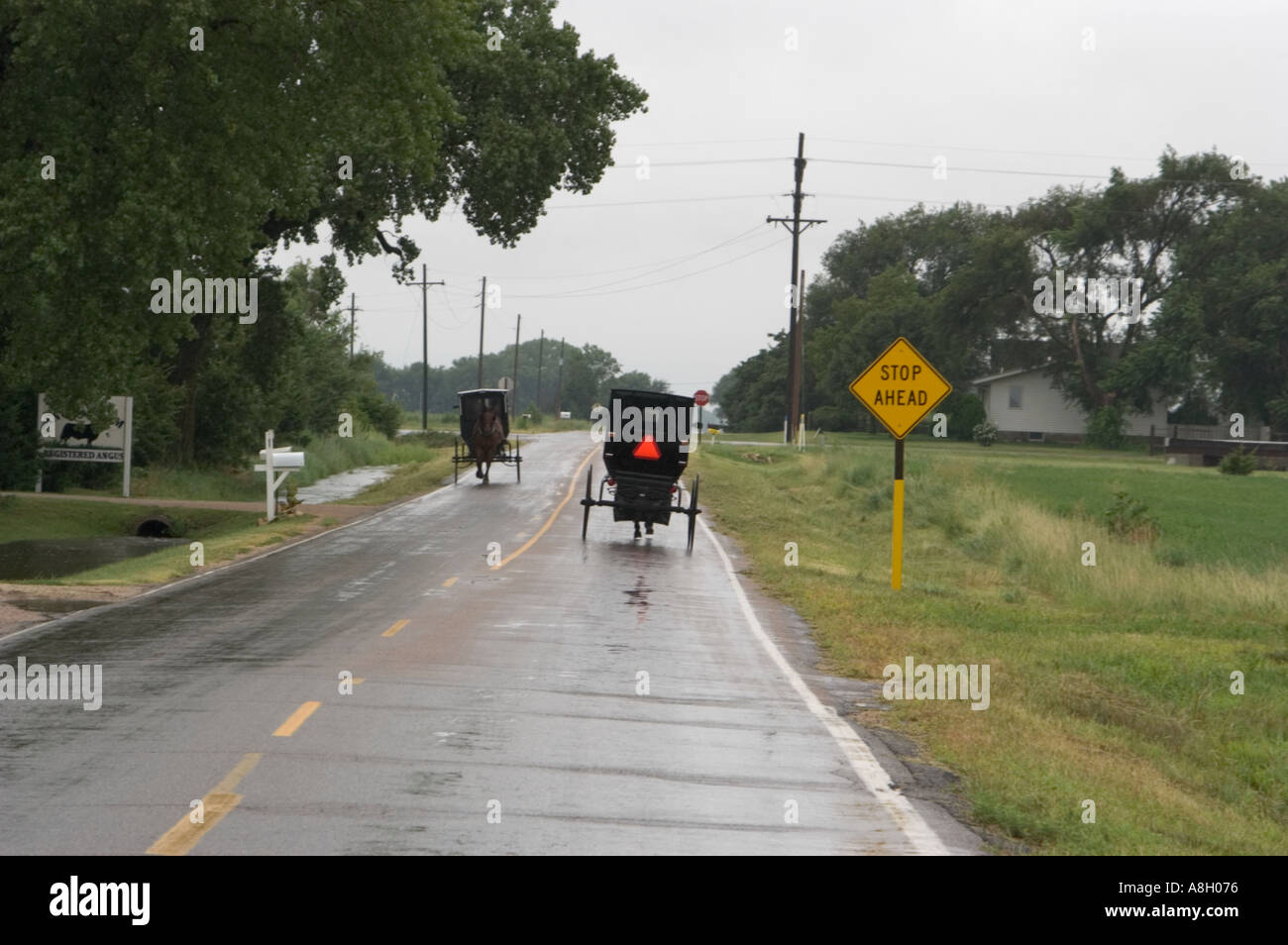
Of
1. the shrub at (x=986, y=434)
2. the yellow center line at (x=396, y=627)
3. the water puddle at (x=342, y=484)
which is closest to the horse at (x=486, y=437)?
the water puddle at (x=342, y=484)

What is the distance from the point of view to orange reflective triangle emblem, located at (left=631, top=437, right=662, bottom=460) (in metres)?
27.1

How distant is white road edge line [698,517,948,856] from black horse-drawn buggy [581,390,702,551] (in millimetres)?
11174

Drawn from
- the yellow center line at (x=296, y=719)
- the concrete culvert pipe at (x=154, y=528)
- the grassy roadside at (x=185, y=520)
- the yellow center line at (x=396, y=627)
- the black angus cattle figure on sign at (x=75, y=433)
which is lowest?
the concrete culvert pipe at (x=154, y=528)

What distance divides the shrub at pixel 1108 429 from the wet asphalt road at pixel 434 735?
67.2m

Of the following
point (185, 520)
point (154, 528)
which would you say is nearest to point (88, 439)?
point (185, 520)

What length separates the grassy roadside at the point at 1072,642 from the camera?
31.4 ft

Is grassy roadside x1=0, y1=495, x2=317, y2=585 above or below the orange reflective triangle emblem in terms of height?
below

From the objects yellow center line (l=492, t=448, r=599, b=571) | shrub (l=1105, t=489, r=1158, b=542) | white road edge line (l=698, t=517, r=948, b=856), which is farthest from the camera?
shrub (l=1105, t=489, r=1158, b=542)

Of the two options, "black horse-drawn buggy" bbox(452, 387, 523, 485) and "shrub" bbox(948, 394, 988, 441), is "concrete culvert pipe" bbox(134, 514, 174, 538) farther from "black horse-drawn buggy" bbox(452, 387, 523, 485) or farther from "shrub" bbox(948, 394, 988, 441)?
"shrub" bbox(948, 394, 988, 441)

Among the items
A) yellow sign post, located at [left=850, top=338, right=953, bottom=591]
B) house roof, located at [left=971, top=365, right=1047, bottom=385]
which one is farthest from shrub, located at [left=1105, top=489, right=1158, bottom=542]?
house roof, located at [left=971, top=365, right=1047, bottom=385]

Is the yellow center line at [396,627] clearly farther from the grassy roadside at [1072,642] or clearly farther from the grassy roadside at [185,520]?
the grassy roadside at [185,520]

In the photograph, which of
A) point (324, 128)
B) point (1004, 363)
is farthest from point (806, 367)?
point (324, 128)

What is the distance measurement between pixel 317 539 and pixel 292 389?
34.1 m

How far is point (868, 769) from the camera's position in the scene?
32.6ft
